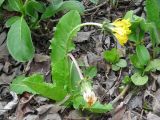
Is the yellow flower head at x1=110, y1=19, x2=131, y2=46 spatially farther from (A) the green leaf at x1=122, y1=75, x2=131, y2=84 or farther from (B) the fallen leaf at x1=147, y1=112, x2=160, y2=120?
(B) the fallen leaf at x1=147, y1=112, x2=160, y2=120

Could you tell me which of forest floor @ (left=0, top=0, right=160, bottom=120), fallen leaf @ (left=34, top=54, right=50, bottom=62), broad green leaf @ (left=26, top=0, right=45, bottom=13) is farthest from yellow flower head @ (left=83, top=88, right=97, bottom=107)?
broad green leaf @ (left=26, top=0, right=45, bottom=13)

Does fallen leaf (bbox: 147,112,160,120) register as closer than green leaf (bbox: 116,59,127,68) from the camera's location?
Yes

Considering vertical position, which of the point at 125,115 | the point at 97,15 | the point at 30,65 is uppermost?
the point at 97,15

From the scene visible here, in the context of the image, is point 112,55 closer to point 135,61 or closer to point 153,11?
point 135,61

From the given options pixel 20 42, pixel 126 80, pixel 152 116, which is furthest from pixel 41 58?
pixel 152 116

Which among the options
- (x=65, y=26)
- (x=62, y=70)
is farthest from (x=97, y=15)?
(x=62, y=70)

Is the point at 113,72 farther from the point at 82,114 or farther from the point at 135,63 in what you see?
the point at 82,114

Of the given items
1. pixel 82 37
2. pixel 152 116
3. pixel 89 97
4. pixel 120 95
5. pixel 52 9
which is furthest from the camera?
pixel 82 37
